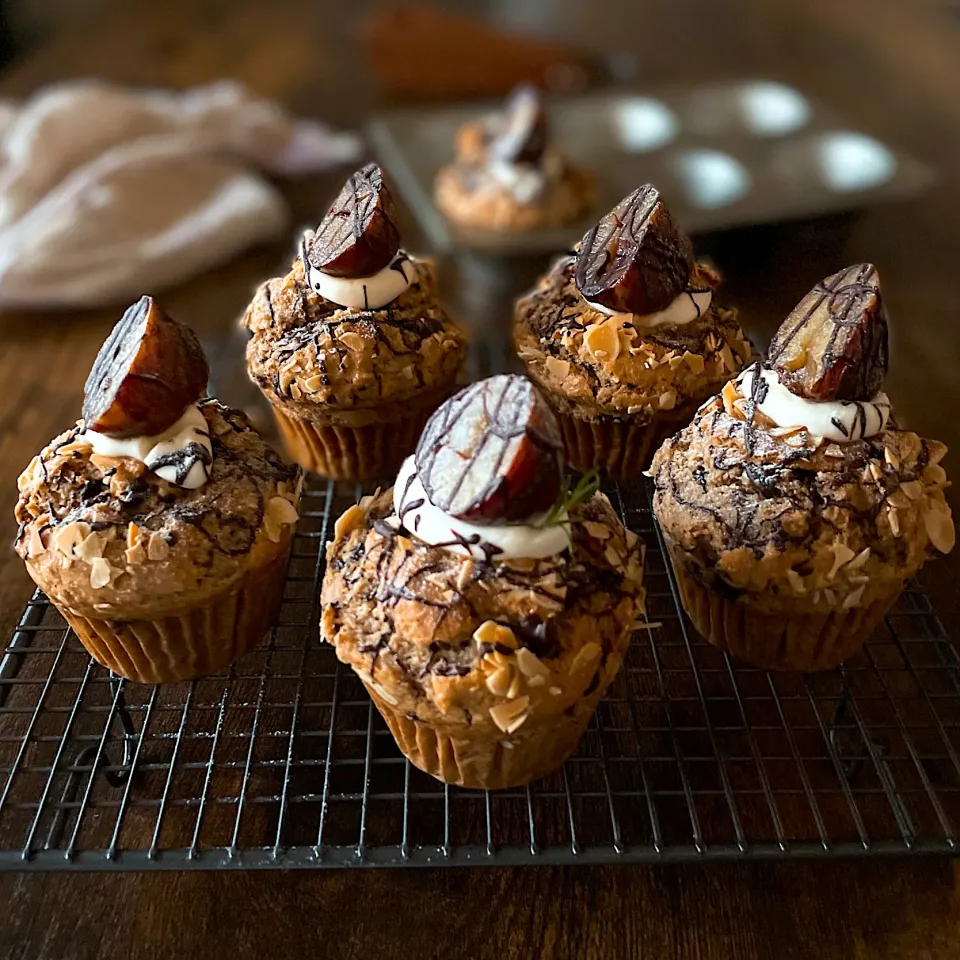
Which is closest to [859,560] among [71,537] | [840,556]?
[840,556]

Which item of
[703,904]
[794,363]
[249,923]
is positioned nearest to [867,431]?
[794,363]

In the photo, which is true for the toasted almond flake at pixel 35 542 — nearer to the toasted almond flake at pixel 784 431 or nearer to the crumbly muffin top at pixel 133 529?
the crumbly muffin top at pixel 133 529

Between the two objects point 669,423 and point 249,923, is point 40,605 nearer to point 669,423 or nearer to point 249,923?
point 249,923

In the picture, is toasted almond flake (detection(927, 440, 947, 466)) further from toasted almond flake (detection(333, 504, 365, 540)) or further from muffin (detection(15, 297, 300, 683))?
muffin (detection(15, 297, 300, 683))

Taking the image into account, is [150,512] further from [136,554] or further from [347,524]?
[347,524]

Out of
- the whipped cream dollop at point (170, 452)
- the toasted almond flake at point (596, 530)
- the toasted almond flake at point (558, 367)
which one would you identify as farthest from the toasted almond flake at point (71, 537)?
the toasted almond flake at point (558, 367)

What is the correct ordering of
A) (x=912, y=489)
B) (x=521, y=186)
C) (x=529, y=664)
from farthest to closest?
(x=521, y=186), (x=912, y=489), (x=529, y=664)
